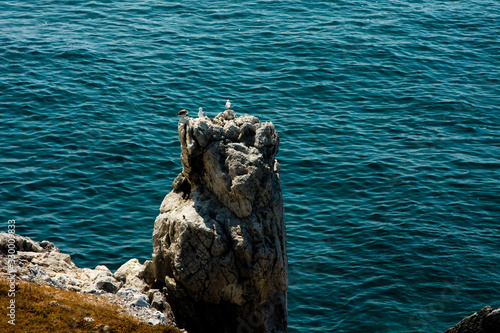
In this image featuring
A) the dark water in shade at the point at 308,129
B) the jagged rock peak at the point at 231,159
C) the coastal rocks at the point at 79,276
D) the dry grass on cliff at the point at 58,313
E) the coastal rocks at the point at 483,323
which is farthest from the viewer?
the dark water in shade at the point at 308,129

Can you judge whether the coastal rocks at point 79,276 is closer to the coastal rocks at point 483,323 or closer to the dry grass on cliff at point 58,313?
the dry grass on cliff at point 58,313

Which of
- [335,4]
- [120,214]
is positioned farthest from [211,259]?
[335,4]

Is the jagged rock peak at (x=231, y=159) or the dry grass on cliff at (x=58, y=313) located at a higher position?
the jagged rock peak at (x=231, y=159)

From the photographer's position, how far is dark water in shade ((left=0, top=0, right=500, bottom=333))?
28125 mm

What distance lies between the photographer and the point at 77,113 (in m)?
40.5

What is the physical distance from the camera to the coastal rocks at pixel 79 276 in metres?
19.0

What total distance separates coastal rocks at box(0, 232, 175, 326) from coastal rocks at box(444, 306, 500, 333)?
9.44m

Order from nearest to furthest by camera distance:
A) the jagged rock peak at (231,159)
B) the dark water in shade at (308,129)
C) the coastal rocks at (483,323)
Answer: the coastal rocks at (483,323) < the jagged rock peak at (231,159) < the dark water in shade at (308,129)

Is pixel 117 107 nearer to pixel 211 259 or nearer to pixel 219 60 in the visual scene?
pixel 219 60

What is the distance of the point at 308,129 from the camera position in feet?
132

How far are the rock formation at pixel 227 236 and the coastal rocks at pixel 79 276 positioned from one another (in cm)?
131

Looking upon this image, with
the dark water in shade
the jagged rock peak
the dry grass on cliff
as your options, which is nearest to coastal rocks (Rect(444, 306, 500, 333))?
the dark water in shade

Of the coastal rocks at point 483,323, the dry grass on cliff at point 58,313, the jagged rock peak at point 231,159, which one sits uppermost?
the jagged rock peak at point 231,159

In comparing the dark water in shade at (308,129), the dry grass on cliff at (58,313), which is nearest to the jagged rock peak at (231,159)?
the dry grass on cliff at (58,313)
